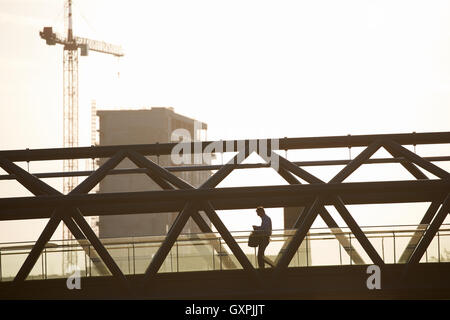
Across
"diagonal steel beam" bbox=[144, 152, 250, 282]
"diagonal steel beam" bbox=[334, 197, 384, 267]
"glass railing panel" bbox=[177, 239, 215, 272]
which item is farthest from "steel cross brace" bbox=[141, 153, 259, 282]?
"diagonal steel beam" bbox=[334, 197, 384, 267]

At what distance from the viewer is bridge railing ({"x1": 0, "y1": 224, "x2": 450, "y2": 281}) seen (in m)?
25.8

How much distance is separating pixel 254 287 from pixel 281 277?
0.71 meters

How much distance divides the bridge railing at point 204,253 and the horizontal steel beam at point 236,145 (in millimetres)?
2411

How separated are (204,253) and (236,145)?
353cm

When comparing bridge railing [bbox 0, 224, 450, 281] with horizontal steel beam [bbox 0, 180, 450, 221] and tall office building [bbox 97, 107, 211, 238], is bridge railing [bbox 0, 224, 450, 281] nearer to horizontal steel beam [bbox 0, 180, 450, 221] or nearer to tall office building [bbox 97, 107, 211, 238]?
horizontal steel beam [bbox 0, 180, 450, 221]

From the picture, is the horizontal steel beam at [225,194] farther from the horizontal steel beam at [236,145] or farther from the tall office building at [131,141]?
the tall office building at [131,141]

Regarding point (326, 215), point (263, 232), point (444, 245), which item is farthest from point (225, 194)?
point (444, 245)

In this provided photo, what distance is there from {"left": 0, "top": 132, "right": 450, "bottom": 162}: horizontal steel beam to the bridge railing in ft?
7.91

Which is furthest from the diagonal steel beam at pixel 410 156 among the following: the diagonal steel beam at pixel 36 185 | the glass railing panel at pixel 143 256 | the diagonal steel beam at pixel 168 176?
the diagonal steel beam at pixel 36 185

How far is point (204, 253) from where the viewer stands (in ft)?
85.2

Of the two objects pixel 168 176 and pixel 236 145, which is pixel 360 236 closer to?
pixel 236 145
